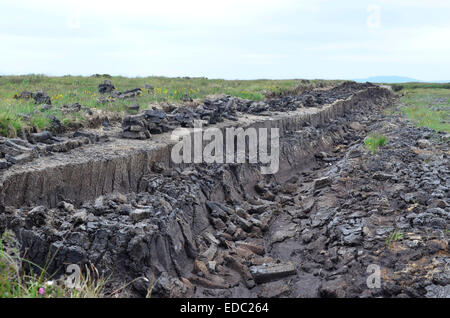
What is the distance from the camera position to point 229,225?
24.5ft

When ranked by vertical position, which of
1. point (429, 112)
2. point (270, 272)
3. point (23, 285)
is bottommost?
point (270, 272)

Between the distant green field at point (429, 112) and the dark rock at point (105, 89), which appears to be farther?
the distant green field at point (429, 112)

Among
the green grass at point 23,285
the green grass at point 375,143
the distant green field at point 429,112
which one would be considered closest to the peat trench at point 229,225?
the green grass at point 23,285

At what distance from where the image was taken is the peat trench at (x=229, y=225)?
5.04 meters

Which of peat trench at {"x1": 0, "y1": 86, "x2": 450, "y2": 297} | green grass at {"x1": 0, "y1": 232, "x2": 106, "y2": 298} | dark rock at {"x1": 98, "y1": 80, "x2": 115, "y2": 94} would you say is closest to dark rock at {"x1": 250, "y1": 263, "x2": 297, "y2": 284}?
peat trench at {"x1": 0, "y1": 86, "x2": 450, "y2": 297}

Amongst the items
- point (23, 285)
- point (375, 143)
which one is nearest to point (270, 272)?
point (23, 285)

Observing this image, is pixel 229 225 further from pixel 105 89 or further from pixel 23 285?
pixel 105 89

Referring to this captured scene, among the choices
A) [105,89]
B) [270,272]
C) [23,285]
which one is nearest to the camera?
[23,285]

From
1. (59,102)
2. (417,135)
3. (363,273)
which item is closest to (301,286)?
(363,273)

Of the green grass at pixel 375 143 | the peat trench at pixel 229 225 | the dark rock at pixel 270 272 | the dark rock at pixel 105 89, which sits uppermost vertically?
the dark rock at pixel 105 89

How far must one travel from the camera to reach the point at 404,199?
24.8 feet

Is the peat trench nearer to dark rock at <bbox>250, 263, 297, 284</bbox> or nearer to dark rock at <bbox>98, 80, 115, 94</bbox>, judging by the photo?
dark rock at <bbox>250, 263, 297, 284</bbox>

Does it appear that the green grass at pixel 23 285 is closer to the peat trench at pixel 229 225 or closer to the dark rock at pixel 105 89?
the peat trench at pixel 229 225

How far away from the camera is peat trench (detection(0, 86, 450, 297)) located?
5.04 m
